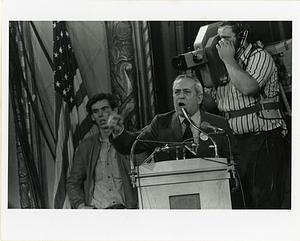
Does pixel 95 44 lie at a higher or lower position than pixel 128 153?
higher

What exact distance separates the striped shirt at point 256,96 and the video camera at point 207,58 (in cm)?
4

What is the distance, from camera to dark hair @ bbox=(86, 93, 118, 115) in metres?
1.82

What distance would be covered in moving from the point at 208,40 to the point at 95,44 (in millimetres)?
379

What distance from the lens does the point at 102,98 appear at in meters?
1.83

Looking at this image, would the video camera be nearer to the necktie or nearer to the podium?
the necktie

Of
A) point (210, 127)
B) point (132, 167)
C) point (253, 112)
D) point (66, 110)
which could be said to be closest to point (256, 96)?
point (253, 112)

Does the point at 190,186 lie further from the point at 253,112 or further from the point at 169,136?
the point at 253,112

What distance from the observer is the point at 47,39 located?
72.3 inches

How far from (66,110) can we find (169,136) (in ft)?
A: 1.17

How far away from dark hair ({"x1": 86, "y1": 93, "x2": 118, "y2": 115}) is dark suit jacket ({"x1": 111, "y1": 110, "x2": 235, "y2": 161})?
0.33ft
